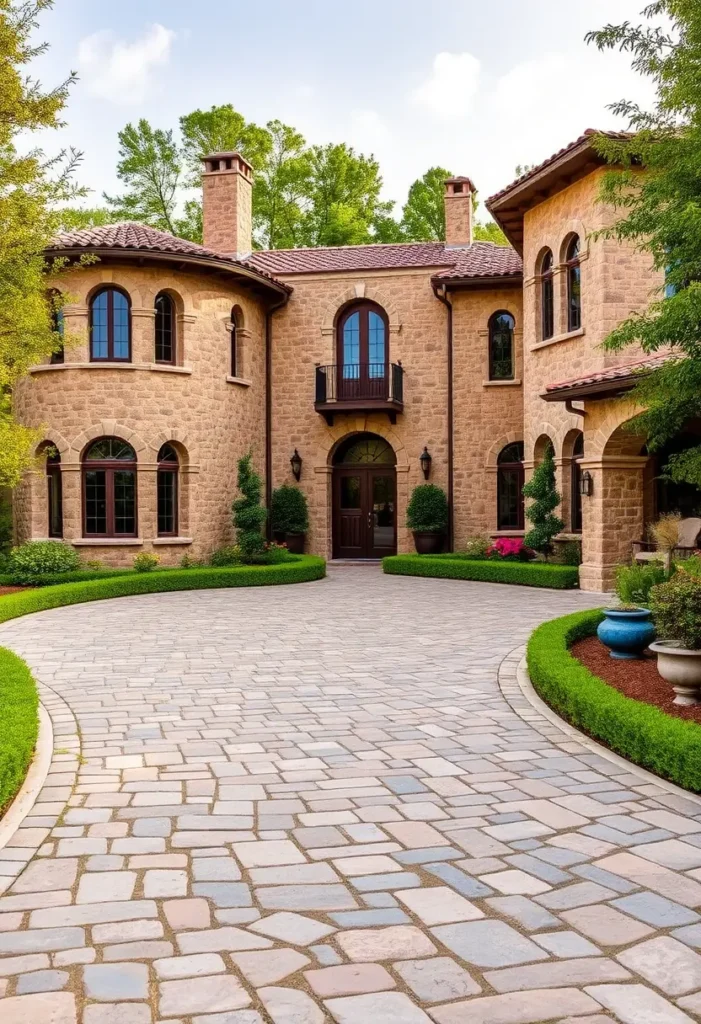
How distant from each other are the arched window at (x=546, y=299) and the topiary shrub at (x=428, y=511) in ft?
15.6

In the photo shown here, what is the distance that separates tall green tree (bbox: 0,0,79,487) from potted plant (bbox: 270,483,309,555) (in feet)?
26.4

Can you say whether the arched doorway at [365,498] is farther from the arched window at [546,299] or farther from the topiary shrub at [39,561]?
the topiary shrub at [39,561]

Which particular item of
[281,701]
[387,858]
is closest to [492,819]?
[387,858]

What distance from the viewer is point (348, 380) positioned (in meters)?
21.8

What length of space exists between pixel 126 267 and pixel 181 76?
4580 mm

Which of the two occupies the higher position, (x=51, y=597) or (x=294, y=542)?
(x=294, y=542)

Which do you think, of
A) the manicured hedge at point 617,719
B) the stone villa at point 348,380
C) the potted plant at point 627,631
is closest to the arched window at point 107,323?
the stone villa at point 348,380

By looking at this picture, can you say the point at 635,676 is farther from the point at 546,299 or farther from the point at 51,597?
the point at 546,299

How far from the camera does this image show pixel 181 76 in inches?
570

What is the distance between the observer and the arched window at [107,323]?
18.3 meters

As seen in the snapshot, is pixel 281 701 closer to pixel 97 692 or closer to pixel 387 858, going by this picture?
pixel 97 692

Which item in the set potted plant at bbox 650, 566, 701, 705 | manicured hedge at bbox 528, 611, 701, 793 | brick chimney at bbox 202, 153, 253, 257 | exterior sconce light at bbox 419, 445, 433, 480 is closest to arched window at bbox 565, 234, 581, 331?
exterior sconce light at bbox 419, 445, 433, 480

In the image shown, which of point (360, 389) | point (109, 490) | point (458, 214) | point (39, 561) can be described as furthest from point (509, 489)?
point (39, 561)

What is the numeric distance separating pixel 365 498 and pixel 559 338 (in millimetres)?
7378
